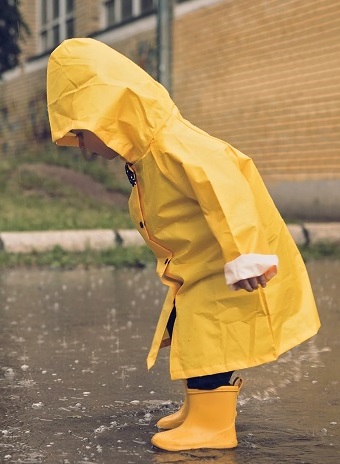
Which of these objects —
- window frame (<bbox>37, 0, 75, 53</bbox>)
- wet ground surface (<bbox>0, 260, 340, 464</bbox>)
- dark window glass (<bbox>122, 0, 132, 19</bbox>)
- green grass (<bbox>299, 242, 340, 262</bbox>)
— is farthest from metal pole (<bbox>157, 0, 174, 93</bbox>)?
wet ground surface (<bbox>0, 260, 340, 464</bbox>)

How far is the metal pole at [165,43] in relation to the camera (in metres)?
15.0

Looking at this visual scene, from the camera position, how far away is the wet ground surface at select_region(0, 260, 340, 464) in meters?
2.99

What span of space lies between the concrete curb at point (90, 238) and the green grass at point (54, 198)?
0.55m

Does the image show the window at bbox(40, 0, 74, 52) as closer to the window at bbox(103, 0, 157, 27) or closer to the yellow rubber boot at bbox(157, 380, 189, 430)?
the window at bbox(103, 0, 157, 27)

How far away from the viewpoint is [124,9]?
17.5m

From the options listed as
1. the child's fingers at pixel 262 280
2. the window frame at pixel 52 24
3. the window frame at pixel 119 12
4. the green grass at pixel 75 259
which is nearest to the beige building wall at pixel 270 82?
the window frame at pixel 119 12

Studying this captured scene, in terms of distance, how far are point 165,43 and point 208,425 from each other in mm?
12601

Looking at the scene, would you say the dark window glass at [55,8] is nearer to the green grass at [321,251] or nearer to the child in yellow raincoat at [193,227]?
the green grass at [321,251]

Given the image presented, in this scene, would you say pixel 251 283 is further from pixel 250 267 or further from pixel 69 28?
pixel 69 28

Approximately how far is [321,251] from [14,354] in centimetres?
541

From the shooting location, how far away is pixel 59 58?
320 cm

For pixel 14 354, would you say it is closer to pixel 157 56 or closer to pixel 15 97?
pixel 157 56

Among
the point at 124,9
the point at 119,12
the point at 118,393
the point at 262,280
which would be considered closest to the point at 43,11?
the point at 119,12

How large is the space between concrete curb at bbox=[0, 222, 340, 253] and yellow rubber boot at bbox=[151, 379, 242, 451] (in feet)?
21.4
